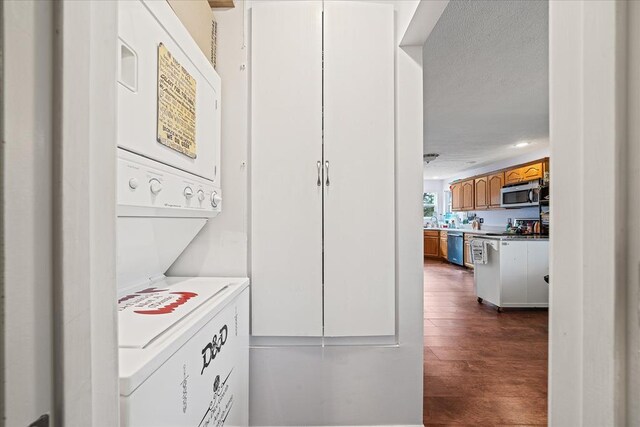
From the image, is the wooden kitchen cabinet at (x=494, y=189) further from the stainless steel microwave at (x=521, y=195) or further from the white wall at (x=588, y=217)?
the white wall at (x=588, y=217)

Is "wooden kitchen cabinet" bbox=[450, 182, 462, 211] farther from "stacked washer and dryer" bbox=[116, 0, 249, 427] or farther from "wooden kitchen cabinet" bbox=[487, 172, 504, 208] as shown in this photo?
"stacked washer and dryer" bbox=[116, 0, 249, 427]

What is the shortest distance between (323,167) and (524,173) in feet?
16.9

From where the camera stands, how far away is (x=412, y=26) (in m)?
1.42

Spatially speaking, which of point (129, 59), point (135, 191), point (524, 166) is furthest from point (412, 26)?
point (524, 166)

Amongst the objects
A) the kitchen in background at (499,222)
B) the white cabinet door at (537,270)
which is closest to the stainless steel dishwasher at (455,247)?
the kitchen in background at (499,222)

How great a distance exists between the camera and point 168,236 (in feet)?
4.06

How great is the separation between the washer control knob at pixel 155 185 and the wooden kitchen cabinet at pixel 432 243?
8404mm

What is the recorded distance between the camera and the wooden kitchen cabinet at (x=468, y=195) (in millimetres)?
7023

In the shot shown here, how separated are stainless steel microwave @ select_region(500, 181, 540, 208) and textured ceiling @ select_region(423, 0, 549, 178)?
29.9 inches

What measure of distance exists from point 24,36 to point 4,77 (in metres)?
0.05

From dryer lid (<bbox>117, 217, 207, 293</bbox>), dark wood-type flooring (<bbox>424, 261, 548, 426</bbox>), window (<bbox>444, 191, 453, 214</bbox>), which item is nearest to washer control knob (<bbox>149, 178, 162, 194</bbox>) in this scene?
dryer lid (<bbox>117, 217, 207, 293</bbox>)

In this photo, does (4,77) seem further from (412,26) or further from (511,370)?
(511,370)

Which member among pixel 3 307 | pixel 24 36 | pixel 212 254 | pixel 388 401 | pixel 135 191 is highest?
pixel 24 36

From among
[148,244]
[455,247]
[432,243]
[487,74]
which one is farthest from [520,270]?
[432,243]
